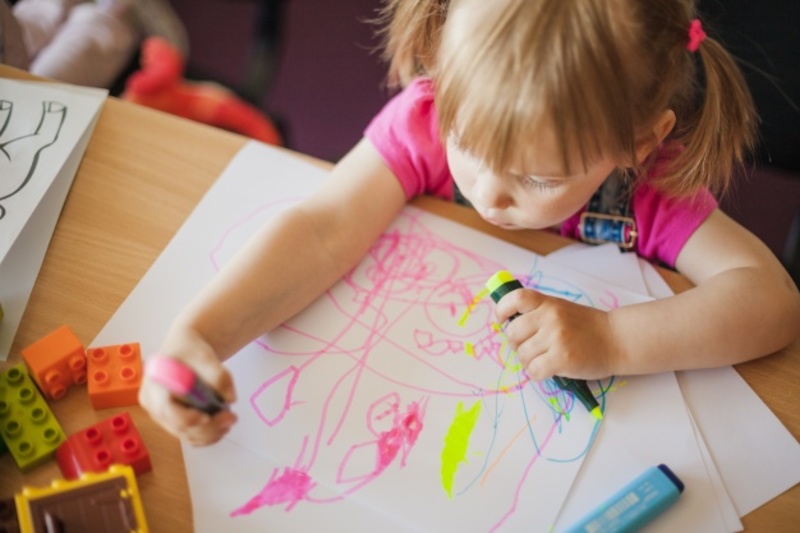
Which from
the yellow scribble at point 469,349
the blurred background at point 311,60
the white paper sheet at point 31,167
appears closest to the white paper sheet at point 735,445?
the yellow scribble at point 469,349

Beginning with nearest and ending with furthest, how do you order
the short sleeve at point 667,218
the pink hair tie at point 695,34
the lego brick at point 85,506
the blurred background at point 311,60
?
the lego brick at point 85,506 → the pink hair tie at point 695,34 → the short sleeve at point 667,218 → the blurred background at point 311,60

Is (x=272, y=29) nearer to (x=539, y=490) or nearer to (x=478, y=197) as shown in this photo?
(x=478, y=197)

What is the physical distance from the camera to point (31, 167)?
0.70 metres

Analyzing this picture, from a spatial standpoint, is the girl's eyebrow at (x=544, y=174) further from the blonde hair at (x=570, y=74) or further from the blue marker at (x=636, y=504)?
the blue marker at (x=636, y=504)

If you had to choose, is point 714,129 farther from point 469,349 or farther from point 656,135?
point 469,349

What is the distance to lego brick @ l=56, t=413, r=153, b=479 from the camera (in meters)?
0.55

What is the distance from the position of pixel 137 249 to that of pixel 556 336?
1.23 feet

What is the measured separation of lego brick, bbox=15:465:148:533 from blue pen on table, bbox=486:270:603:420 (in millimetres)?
327

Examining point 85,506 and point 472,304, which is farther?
point 472,304

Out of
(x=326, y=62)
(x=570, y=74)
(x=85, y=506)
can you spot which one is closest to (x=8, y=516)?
(x=85, y=506)

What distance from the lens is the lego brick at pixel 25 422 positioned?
1.80ft

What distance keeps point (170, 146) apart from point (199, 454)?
1.06 feet

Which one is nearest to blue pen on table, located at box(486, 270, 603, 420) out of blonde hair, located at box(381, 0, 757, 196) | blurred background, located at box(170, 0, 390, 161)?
blonde hair, located at box(381, 0, 757, 196)

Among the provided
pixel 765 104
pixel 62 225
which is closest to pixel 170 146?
pixel 62 225
